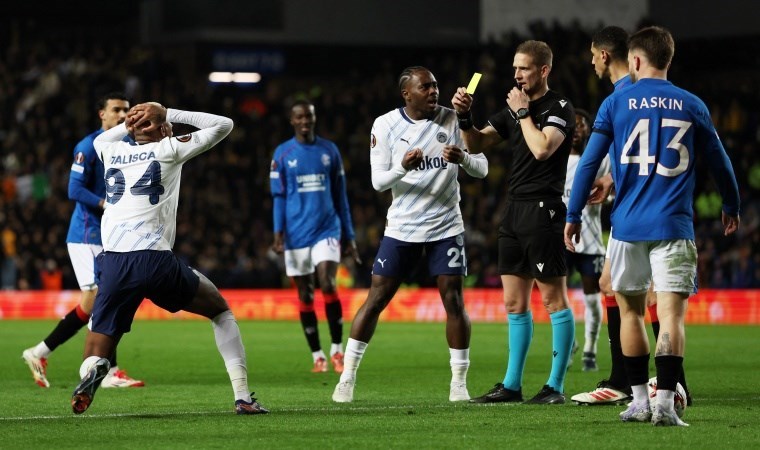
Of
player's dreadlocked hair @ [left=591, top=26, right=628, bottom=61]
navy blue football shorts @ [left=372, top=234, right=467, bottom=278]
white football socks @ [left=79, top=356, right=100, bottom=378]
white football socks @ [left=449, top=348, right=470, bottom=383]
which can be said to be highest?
player's dreadlocked hair @ [left=591, top=26, right=628, bottom=61]

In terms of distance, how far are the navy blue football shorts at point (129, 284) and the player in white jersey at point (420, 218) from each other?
1.66 meters

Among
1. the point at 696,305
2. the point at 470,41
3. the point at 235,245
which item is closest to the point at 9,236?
the point at 235,245

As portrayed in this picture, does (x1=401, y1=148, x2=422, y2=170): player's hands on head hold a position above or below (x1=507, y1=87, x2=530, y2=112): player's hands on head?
below

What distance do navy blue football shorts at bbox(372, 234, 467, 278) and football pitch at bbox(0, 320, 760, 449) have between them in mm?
942

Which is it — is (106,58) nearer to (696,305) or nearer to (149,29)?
(149,29)

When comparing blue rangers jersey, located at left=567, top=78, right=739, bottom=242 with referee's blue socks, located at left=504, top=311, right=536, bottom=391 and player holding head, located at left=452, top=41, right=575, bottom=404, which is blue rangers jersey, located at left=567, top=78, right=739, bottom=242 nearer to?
player holding head, located at left=452, top=41, right=575, bottom=404

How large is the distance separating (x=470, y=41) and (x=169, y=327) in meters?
13.8

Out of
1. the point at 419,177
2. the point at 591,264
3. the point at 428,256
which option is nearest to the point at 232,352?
the point at 428,256

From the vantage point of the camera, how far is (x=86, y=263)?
11594mm

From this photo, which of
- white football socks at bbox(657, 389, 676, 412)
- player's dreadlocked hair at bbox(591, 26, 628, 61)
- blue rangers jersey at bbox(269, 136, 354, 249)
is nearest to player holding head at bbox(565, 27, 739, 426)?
white football socks at bbox(657, 389, 676, 412)

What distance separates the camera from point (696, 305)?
70.3ft

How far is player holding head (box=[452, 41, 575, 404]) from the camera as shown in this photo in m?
9.09

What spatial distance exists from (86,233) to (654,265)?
580cm

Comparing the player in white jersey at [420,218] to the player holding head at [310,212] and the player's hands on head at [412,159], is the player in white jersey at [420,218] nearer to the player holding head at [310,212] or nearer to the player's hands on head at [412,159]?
the player's hands on head at [412,159]
